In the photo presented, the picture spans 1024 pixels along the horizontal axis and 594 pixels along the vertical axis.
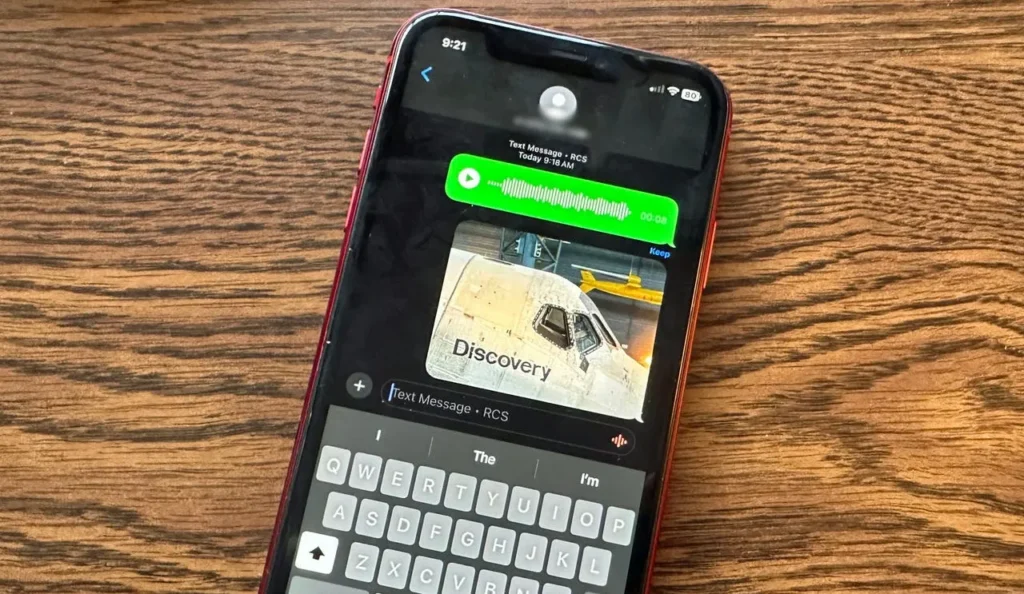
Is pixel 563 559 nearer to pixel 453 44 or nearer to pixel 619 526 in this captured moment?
pixel 619 526

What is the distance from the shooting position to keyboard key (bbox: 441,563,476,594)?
0.34 meters

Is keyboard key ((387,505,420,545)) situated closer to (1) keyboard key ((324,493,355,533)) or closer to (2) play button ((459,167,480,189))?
(1) keyboard key ((324,493,355,533))

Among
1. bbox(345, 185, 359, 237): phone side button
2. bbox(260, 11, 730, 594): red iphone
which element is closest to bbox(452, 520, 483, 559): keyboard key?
bbox(260, 11, 730, 594): red iphone

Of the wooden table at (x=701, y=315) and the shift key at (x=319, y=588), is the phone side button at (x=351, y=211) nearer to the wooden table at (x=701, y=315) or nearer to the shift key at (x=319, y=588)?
the wooden table at (x=701, y=315)

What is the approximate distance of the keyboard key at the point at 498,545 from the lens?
34cm

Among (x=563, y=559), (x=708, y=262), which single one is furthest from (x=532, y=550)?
(x=708, y=262)

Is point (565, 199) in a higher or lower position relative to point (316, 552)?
higher

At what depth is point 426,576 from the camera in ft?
1.13

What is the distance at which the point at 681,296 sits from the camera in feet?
1.18

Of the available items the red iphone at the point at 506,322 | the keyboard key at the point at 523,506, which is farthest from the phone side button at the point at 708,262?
the keyboard key at the point at 523,506

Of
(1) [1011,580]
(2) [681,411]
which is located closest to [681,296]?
(2) [681,411]

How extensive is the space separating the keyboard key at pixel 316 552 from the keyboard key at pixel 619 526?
0.33 ft

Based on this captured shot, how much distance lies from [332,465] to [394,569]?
44mm

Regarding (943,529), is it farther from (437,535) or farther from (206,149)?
(206,149)
